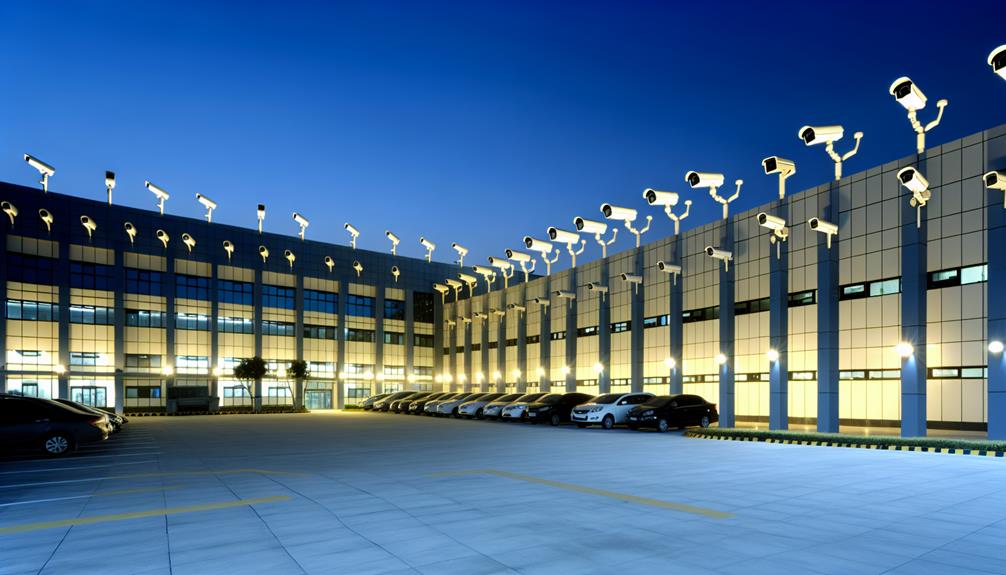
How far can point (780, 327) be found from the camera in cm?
3000

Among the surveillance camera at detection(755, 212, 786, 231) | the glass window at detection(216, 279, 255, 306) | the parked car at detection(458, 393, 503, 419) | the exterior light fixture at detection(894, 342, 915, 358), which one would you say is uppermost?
the surveillance camera at detection(755, 212, 786, 231)

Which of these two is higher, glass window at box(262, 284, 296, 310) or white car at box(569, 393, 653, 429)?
glass window at box(262, 284, 296, 310)

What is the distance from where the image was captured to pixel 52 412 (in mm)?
19500

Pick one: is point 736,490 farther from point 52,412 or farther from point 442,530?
point 52,412

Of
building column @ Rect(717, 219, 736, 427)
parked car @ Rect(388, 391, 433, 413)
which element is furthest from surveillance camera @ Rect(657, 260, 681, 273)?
parked car @ Rect(388, 391, 433, 413)

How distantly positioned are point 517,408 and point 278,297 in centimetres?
3492

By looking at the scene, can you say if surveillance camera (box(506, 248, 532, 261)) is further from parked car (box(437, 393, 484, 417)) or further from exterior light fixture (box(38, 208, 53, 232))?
exterior light fixture (box(38, 208, 53, 232))

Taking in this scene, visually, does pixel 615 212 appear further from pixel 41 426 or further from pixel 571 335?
pixel 41 426

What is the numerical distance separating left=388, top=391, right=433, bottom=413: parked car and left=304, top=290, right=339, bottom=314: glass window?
56.8 feet

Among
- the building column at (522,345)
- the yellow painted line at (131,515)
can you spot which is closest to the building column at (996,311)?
the yellow painted line at (131,515)

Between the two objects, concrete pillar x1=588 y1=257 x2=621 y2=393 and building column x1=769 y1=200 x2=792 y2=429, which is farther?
concrete pillar x1=588 y1=257 x2=621 y2=393

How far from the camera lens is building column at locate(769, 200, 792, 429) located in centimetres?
2950

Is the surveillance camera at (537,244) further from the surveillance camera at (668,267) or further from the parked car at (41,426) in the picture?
the parked car at (41,426)

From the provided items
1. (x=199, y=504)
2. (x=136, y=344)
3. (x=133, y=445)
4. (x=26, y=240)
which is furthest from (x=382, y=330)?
(x=199, y=504)
